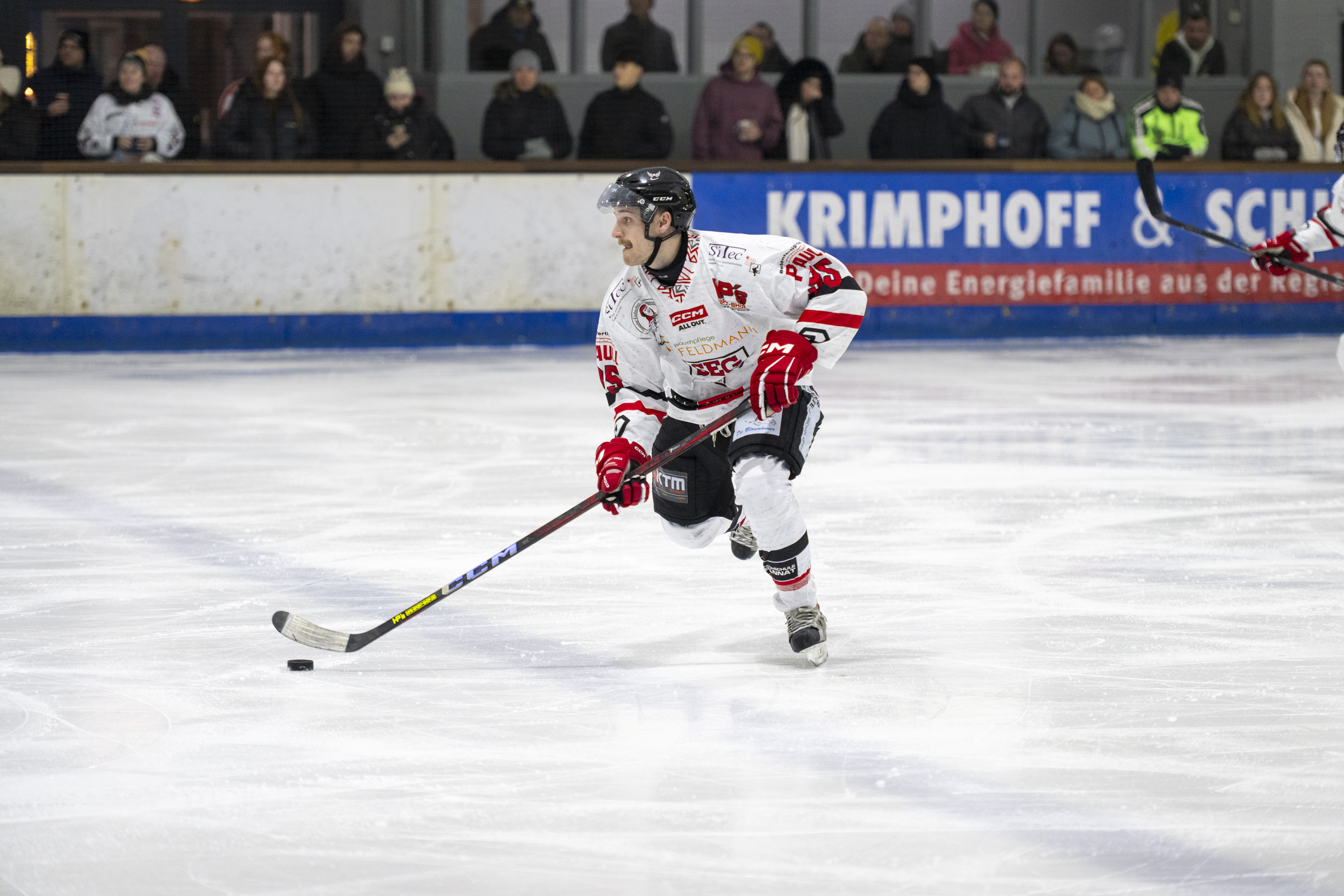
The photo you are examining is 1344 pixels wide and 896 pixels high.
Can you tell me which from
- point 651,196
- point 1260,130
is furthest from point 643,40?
point 651,196

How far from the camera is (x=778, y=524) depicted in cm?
323

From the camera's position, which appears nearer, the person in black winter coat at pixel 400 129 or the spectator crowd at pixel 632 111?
the spectator crowd at pixel 632 111

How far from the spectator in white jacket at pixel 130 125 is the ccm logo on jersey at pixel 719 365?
256 inches

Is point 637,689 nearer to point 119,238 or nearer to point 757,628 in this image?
point 757,628

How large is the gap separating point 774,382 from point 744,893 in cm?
117

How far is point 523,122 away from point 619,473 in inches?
266

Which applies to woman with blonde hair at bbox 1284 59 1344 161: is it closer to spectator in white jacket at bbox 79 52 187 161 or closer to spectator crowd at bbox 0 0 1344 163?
spectator crowd at bbox 0 0 1344 163

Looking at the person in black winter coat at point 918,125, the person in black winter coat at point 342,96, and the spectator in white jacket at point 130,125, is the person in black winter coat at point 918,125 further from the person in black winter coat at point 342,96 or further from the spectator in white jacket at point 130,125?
the spectator in white jacket at point 130,125

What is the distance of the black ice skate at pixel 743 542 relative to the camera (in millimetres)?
3943

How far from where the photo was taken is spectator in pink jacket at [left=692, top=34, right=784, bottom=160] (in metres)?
9.94

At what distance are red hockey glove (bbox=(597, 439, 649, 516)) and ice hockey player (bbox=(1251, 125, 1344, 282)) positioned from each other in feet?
11.8

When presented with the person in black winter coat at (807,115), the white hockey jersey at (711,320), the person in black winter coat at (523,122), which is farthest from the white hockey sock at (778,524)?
the person in black winter coat at (807,115)

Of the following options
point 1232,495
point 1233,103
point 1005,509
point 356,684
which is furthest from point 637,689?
point 1233,103

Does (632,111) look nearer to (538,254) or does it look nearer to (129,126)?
(538,254)
